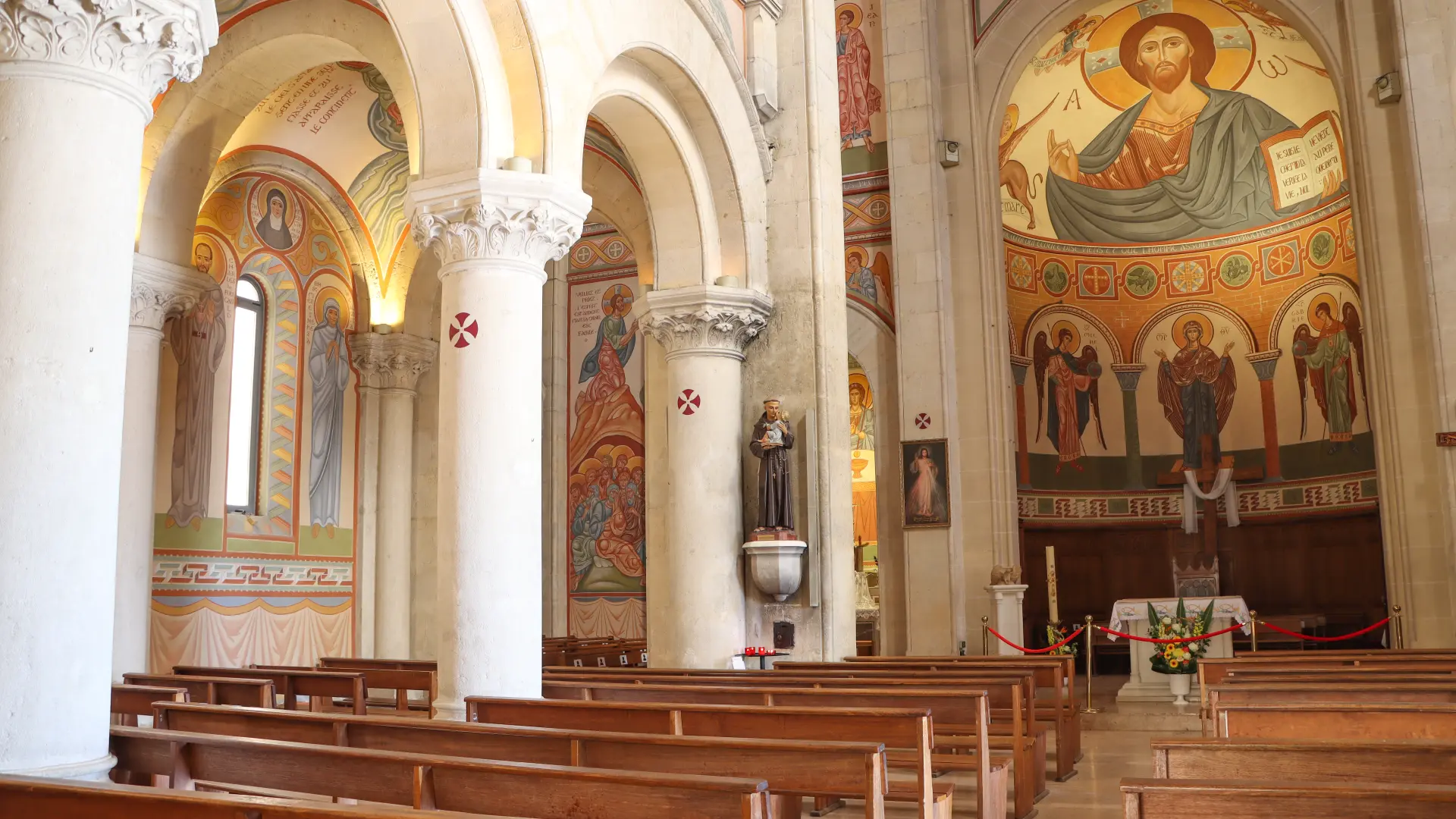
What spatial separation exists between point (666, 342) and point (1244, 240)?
1457 centimetres

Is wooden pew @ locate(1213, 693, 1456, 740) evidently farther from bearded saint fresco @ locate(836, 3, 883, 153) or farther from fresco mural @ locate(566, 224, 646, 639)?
bearded saint fresco @ locate(836, 3, 883, 153)

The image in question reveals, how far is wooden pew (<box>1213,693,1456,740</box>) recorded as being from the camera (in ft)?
14.9

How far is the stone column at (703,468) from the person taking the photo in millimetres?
11086

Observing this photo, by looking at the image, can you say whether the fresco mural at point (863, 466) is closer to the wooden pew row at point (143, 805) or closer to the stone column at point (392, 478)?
the stone column at point (392, 478)

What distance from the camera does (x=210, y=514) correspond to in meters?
12.2

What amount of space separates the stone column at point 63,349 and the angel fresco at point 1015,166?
1798 cm

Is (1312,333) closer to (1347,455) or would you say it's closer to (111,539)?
(1347,455)

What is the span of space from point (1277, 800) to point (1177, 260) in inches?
838

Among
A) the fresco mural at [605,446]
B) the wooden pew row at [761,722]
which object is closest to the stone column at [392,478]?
the fresco mural at [605,446]

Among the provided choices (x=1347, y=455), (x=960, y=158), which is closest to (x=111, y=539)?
(x=960, y=158)

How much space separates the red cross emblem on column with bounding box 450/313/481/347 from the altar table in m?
8.32

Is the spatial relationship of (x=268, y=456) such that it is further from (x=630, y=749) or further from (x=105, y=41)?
(x=630, y=749)

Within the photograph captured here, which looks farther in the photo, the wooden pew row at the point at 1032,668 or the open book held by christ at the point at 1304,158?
the open book held by christ at the point at 1304,158

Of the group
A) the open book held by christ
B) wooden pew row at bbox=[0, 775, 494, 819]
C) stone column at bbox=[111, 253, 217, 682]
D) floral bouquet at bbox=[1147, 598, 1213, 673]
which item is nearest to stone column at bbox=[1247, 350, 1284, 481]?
the open book held by christ
